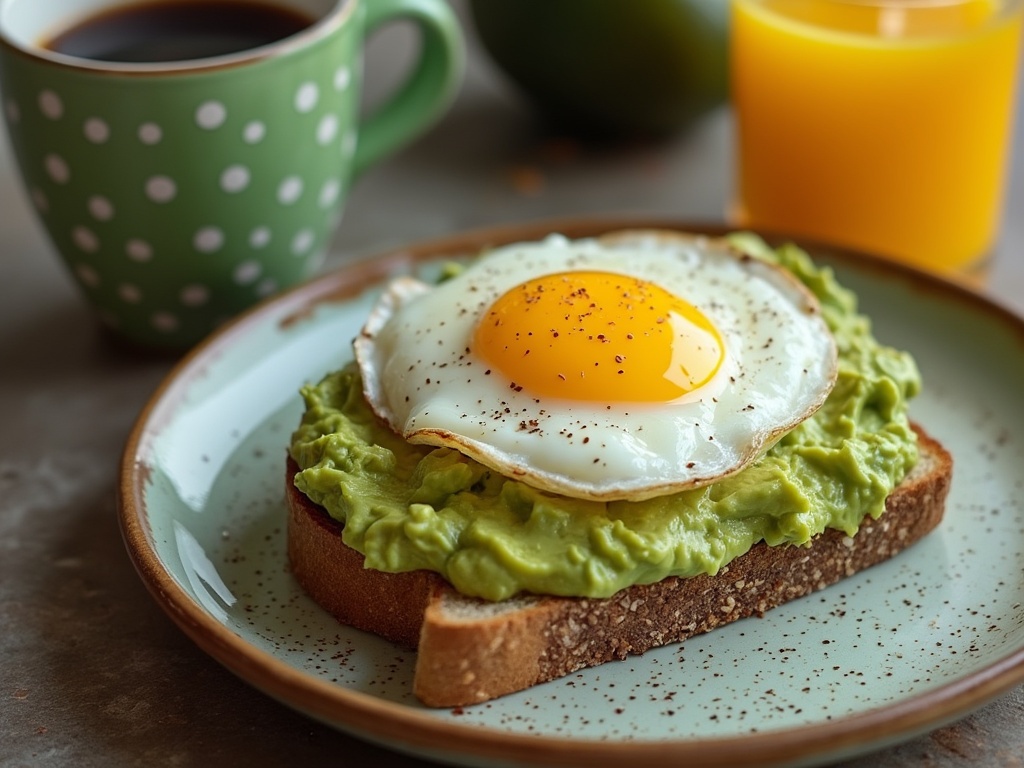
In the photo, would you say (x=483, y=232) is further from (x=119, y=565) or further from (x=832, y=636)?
(x=832, y=636)

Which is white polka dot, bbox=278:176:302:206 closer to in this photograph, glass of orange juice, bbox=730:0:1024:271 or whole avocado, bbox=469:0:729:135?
whole avocado, bbox=469:0:729:135

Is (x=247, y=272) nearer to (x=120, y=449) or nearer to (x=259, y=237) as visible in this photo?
(x=259, y=237)

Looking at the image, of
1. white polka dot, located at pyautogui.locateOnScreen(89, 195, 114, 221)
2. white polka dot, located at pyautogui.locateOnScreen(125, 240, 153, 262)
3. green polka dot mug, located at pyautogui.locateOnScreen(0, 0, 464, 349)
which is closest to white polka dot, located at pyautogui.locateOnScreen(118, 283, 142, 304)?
green polka dot mug, located at pyautogui.locateOnScreen(0, 0, 464, 349)

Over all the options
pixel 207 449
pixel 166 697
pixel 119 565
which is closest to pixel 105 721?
pixel 166 697

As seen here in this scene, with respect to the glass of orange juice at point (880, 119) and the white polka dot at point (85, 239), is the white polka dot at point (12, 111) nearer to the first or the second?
the white polka dot at point (85, 239)

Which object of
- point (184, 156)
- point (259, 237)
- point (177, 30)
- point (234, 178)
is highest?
point (177, 30)

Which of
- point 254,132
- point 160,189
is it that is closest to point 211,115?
point 254,132
